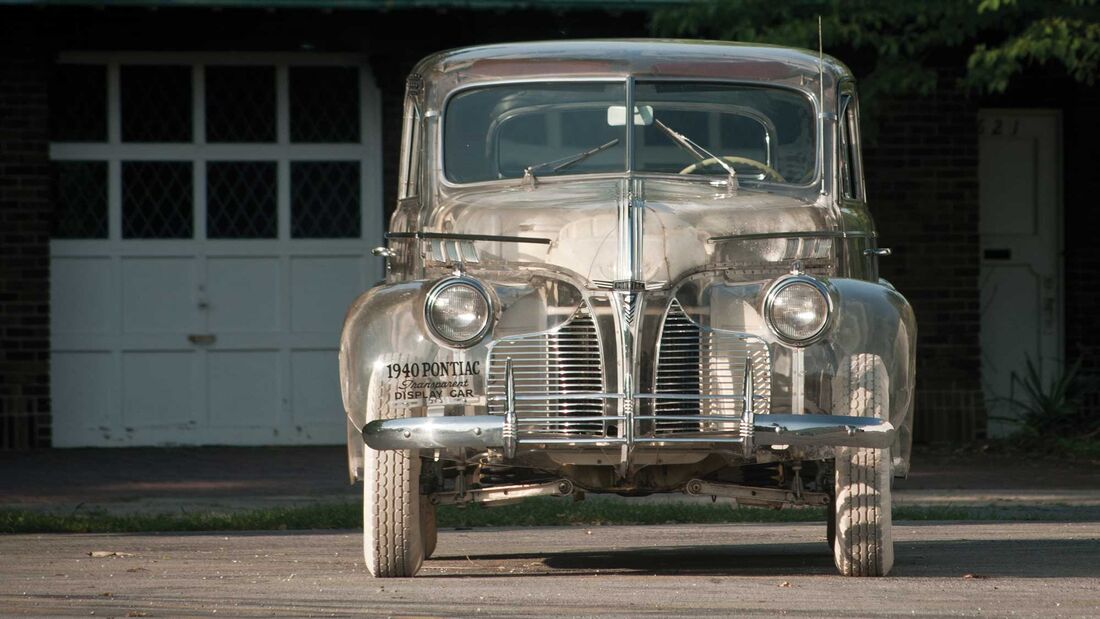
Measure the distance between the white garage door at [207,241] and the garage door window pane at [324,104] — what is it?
0.4 inches

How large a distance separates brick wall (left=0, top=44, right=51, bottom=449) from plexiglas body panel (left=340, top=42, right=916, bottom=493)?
7.09 metres

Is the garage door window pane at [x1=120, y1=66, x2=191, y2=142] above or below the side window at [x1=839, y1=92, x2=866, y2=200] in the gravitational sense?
above

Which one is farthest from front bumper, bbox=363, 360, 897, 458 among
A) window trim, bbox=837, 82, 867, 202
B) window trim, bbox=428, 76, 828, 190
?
window trim, bbox=837, 82, 867, 202

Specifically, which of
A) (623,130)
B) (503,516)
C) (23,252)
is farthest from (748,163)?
(23,252)

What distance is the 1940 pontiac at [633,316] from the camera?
637 centimetres

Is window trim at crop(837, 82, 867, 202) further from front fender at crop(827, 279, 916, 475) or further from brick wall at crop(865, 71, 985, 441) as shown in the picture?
brick wall at crop(865, 71, 985, 441)

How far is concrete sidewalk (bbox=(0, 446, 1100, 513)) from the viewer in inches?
415

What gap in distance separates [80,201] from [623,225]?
8358 mm

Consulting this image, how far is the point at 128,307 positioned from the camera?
46.0ft

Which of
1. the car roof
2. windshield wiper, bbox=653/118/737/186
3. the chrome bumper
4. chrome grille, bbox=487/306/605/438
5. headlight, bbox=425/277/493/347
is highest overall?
the car roof

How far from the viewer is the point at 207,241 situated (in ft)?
46.0

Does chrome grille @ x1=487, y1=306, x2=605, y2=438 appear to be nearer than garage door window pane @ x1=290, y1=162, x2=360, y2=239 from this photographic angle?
Yes

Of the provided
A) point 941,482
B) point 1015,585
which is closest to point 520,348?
point 1015,585

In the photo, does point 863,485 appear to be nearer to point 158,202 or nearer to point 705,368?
point 705,368
